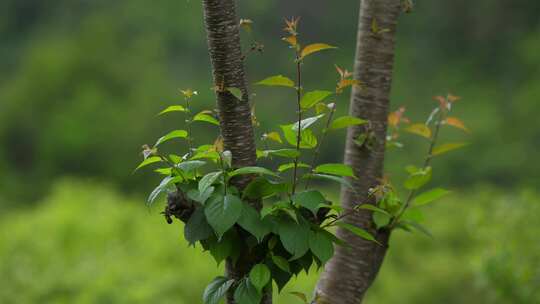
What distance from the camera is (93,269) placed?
9.84m

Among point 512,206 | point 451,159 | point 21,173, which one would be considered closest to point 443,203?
point 451,159

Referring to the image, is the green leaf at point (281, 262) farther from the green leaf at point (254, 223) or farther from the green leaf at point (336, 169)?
the green leaf at point (336, 169)

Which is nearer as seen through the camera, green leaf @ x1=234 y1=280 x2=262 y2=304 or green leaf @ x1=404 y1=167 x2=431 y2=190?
green leaf @ x1=234 y1=280 x2=262 y2=304

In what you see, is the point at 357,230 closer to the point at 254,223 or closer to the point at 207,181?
the point at 254,223

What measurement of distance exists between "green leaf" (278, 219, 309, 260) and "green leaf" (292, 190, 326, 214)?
5cm

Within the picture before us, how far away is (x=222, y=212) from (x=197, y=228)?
0.10 metres

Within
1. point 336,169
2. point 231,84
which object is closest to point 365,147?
point 336,169

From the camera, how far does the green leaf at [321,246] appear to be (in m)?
1.73

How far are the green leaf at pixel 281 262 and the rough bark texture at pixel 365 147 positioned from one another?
1.61ft

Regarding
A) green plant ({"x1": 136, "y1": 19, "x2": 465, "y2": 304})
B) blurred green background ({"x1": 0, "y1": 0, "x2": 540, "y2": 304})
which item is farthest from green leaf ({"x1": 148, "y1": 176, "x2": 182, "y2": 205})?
blurred green background ({"x1": 0, "y1": 0, "x2": 540, "y2": 304})

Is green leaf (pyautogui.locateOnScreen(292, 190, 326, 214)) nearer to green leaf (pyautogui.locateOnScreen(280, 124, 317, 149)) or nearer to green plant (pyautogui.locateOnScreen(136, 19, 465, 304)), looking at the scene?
green plant (pyautogui.locateOnScreen(136, 19, 465, 304))

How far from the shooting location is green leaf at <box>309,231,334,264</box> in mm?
1734

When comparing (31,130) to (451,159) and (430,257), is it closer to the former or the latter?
(451,159)

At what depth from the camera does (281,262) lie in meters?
1.76
